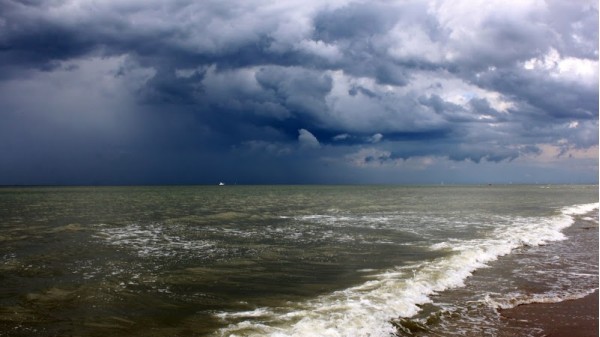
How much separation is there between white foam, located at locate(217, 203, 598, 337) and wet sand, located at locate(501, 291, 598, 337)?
89.7 inches

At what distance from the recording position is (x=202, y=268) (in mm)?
15422

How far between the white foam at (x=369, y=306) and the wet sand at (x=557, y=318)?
7.47ft

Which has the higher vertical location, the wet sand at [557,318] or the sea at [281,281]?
the sea at [281,281]

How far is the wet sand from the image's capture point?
9297 mm

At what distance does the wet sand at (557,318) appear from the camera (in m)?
9.30

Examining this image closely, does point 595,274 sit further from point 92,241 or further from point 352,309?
point 92,241

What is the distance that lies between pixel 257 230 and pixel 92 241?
945 cm

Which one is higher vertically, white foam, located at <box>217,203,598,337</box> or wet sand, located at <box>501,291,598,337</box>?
white foam, located at <box>217,203,598,337</box>

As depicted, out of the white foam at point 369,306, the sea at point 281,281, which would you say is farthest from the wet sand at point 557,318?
the white foam at point 369,306

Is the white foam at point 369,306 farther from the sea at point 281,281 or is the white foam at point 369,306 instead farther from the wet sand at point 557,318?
the wet sand at point 557,318

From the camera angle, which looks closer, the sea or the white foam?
the white foam

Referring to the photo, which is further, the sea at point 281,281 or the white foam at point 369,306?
the sea at point 281,281

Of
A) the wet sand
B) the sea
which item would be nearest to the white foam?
the sea

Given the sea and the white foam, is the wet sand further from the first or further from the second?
the white foam
